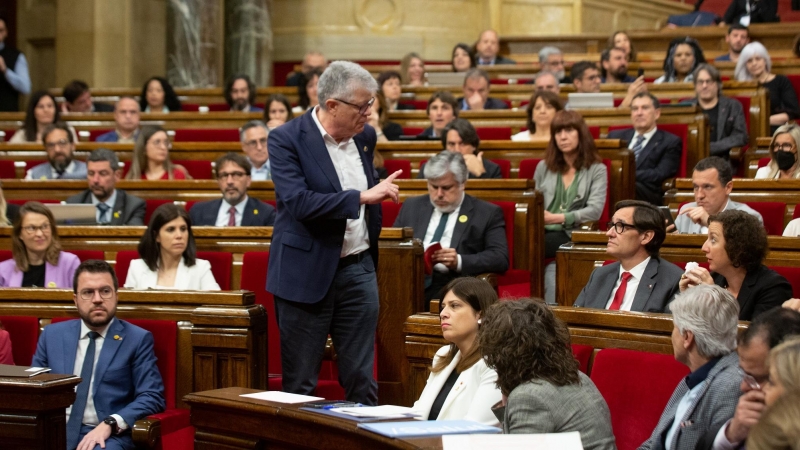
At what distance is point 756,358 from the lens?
185 centimetres

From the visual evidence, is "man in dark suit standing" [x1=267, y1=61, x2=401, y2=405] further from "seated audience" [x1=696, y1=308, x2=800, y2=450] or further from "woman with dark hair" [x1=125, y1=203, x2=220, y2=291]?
"seated audience" [x1=696, y1=308, x2=800, y2=450]

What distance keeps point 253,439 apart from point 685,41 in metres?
5.36

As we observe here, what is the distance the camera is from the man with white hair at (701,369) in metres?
2.03

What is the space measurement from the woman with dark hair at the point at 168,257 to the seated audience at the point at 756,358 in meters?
2.20

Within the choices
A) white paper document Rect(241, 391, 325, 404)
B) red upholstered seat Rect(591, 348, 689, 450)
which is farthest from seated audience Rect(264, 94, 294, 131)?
red upholstered seat Rect(591, 348, 689, 450)

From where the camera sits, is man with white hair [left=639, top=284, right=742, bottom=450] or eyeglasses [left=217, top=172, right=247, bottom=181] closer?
man with white hair [left=639, top=284, right=742, bottom=450]

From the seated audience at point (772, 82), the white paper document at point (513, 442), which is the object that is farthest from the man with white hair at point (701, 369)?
the seated audience at point (772, 82)

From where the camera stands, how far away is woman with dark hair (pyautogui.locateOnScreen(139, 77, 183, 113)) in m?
7.34

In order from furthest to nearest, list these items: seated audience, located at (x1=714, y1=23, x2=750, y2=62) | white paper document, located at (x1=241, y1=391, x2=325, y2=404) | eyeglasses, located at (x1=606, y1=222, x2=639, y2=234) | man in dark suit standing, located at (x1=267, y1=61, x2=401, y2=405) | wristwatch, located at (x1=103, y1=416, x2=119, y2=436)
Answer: seated audience, located at (x1=714, y1=23, x2=750, y2=62), eyeglasses, located at (x1=606, y1=222, x2=639, y2=234), wristwatch, located at (x1=103, y1=416, x2=119, y2=436), man in dark suit standing, located at (x1=267, y1=61, x2=401, y2=405), white paper document, located at (x1=241, y1=391, x2=325, y2=404)

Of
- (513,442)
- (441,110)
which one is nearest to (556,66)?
(441,110)

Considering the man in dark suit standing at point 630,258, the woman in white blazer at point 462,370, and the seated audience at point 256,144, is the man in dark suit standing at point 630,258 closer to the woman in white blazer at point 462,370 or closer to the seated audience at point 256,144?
the woman in white blazer at point 462,370

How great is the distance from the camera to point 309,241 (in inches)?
112

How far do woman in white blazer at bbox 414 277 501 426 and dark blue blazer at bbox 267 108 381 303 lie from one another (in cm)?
37

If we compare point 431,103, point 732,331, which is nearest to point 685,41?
point 431,103
